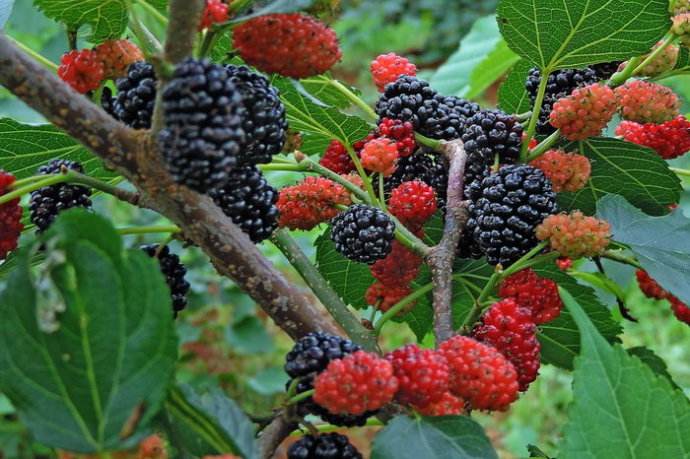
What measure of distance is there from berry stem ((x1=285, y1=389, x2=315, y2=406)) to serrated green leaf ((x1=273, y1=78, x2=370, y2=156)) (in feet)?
0.99

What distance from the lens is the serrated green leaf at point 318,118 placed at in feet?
2.68

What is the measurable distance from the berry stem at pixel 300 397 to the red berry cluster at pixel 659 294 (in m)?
0.43

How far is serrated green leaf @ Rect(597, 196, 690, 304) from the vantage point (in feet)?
2.39

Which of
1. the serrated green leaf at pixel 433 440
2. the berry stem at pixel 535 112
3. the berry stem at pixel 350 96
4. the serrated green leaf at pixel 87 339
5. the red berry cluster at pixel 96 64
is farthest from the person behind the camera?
the berry stem at pixel 350 96

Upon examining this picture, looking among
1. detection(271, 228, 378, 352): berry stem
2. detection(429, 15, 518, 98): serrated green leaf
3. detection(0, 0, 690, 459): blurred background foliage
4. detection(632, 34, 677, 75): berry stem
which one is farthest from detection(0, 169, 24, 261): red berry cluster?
detection(429, 15, 518, 98): serrated green leaf

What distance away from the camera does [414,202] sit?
0.79 metres

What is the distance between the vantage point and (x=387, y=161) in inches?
31.0

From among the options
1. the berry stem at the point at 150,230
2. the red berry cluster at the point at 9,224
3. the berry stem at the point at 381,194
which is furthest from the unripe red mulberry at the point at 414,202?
the red berry cluster at the point at 9,224

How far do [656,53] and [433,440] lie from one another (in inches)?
16.6

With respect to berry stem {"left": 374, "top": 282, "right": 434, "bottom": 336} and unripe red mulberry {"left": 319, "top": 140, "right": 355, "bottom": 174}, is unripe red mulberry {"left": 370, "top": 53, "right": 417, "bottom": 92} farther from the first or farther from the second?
berry stem {"left": 374, "top": 282, "right": 434, "bottom": 336}

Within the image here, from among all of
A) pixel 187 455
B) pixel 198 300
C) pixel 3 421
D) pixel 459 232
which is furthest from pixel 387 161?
pixel 3 421

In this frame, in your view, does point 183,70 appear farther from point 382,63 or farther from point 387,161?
point 382,63

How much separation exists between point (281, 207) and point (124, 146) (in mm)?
273

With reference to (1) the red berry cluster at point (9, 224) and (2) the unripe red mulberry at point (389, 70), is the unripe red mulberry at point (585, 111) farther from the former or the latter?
(1) the red berry cluster at point (9, 224)
